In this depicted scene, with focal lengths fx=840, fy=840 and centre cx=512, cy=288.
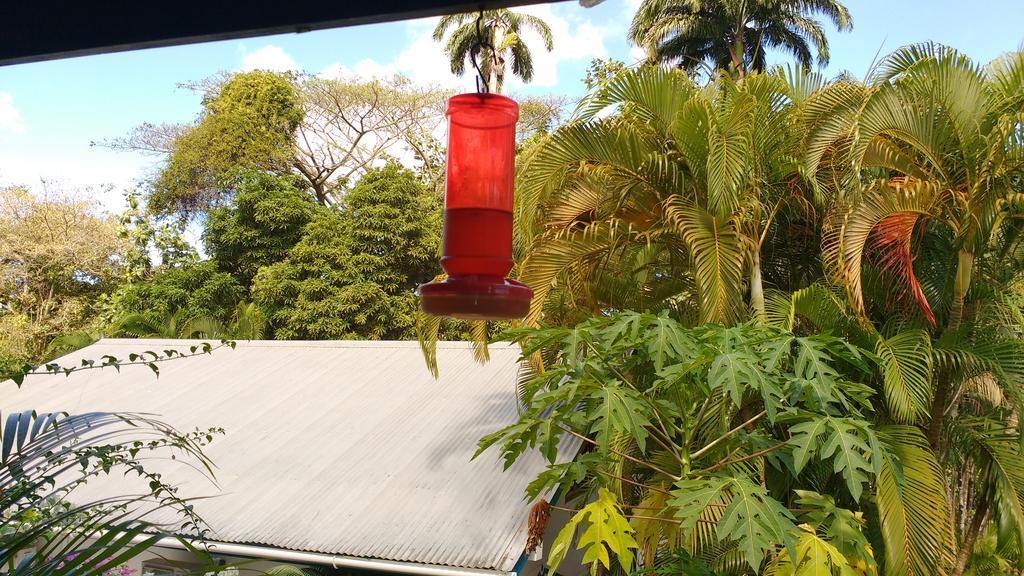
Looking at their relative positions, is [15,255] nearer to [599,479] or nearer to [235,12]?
[599,479]

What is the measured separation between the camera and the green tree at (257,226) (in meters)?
21.3

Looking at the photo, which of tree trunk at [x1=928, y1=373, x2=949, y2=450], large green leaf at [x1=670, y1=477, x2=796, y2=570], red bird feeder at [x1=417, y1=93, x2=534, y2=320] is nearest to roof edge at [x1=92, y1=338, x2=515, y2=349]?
tree trunk at [x1=928, y1=373, x2=949, y2=450]

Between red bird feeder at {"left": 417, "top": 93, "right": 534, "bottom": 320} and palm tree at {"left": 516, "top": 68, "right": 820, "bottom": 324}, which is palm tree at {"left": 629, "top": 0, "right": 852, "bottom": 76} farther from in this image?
red bird feeder at {"left": 417, "top": 93, "right": 534, "bottom": 320}

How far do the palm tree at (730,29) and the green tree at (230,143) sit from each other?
37.8ft

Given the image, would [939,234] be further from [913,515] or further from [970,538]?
[970,538]

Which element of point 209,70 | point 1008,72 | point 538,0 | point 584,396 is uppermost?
point 209,70

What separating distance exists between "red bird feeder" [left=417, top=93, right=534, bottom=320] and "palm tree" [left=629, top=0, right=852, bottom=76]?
79.9 feet

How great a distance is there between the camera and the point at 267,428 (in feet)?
29.7

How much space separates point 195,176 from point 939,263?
2434 cm

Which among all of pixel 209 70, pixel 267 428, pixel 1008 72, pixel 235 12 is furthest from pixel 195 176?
pixel 235 12

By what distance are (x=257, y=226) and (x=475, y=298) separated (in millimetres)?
20895

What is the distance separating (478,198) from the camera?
1.88 meters

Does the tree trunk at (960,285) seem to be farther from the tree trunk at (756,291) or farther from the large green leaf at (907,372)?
the tree trunk at (756,291)

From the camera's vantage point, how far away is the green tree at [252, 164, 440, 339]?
19031mm
